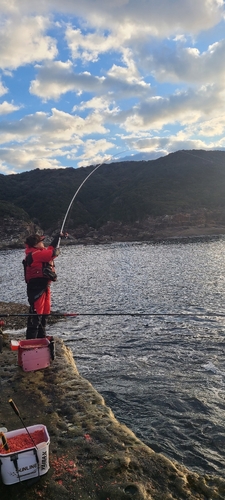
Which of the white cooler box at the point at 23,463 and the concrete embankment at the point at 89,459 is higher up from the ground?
the white cooler box at the point at 23,463

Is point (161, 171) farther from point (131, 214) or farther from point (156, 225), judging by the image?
point (156, 225)

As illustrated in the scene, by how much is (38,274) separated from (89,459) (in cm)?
498

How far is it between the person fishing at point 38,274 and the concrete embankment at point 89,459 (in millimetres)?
2186

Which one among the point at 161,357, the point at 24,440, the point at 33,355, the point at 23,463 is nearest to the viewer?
the point at 23,463

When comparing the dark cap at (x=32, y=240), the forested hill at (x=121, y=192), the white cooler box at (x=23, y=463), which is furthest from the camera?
the forested hill at (x=121, y=192)

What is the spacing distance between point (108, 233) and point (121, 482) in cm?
10285

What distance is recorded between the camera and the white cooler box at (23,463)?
14.0 feet

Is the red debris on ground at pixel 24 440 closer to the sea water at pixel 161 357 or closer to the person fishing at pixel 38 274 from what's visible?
the sea water at pixel 161 357

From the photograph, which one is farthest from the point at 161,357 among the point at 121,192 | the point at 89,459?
the point at 121,192

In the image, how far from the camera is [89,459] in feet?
16.6

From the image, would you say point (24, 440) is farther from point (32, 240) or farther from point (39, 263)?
point (32, 240)

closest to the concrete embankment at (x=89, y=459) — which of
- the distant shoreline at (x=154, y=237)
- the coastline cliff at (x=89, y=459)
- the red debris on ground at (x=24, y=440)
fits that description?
the coastline cliff at (x=89, y=459)

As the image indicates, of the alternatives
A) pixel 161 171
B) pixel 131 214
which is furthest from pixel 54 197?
pixel 161 171

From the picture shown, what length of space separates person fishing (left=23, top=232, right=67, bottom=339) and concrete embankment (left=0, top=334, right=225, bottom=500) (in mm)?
2186
